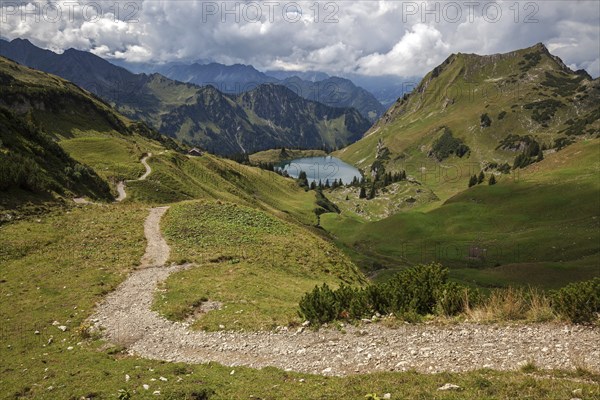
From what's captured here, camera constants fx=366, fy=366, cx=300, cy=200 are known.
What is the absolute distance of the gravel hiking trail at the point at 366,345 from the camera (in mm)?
13922

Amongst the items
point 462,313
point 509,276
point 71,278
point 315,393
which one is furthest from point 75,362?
point 509,276

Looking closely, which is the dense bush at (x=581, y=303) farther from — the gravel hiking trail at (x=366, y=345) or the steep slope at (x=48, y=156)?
the steep slope at (x=48, y=156)

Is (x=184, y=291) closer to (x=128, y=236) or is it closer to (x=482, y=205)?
(x=128, y=236)

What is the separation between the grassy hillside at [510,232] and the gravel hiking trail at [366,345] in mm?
54004

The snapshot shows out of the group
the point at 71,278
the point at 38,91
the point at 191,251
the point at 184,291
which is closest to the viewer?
the point at 184,291

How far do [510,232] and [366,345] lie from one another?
9742 cm

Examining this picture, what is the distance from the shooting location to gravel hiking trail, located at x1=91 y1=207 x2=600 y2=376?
13.9 metres

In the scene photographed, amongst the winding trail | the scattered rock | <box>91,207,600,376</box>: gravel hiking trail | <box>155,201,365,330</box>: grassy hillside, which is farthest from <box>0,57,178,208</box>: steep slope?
the scattered rock

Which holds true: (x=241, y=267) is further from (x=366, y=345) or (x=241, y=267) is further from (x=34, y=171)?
(x=34, y=171)

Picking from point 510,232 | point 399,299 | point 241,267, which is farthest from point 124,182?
point 510,232

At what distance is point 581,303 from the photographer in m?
16.0

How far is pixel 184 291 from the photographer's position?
1062 inches

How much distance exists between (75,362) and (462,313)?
18.7 m

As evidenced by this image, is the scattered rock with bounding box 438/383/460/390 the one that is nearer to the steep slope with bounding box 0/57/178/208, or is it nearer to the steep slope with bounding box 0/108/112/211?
the steep slope with bounding box 0/108/112/211
